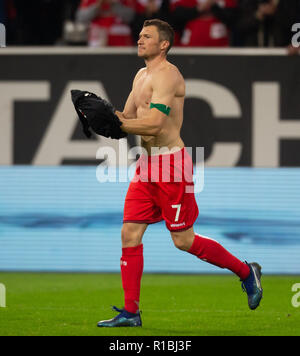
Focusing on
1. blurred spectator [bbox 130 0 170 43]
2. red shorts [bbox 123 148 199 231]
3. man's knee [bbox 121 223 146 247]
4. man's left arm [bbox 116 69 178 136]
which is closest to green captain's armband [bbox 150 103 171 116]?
man's left arm [bbox 116 69 178 136]

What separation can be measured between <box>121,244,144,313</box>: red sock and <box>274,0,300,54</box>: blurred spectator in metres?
4.74

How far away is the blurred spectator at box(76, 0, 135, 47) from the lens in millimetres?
10492

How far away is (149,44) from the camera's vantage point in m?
6.12

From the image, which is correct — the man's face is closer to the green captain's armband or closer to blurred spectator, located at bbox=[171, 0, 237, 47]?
the green captain's armband

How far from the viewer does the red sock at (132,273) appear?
19.9ft

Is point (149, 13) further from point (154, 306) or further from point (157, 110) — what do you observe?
point (157, 110)

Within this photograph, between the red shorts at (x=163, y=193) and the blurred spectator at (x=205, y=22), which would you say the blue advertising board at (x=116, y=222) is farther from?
the red shorts at (x=163, y=193)

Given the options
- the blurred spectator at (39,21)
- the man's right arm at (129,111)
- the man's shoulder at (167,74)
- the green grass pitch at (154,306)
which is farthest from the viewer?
the blurred spectator at (39,21)

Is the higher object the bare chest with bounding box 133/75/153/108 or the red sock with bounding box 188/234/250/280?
the bare chest with bounding box 133/75/153/108

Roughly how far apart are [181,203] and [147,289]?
2487 mm

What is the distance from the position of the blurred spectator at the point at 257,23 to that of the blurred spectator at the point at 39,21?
8.10 ft

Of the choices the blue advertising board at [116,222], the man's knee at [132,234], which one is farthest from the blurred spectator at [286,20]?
the man's knee at [132,234]
